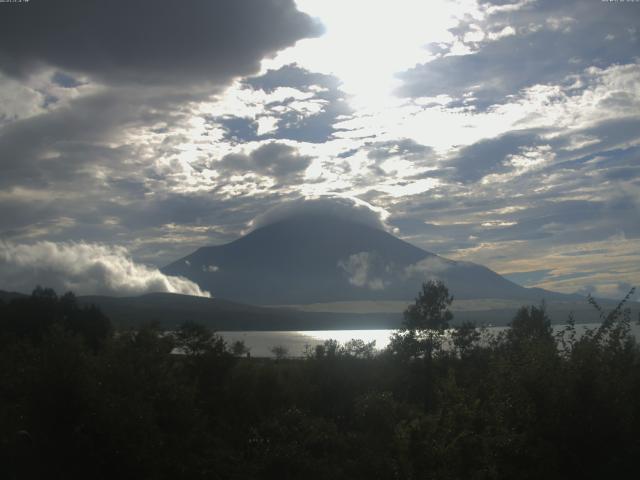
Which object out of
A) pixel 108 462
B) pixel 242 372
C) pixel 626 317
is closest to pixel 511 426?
pixel 626 317

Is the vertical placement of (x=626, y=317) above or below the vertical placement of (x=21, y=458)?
above

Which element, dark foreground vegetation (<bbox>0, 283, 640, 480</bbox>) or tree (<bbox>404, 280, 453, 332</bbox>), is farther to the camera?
tree (<bbox>404, 280, 453, 332</bbox>)

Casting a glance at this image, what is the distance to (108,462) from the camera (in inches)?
1080

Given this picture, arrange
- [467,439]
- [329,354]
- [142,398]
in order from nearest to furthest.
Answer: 1. [467,439]
2. [142,398]
3. [329,354]

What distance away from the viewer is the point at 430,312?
6322 cm

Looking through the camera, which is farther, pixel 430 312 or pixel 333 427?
pixel 430 312

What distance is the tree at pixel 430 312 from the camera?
62.7 metres

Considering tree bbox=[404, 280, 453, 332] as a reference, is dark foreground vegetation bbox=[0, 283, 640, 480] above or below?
below

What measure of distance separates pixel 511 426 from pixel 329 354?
4515 centimetres

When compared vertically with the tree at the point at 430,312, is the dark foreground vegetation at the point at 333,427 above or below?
below

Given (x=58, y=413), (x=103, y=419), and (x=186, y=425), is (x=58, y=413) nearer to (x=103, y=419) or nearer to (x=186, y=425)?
(x=103, y=419)

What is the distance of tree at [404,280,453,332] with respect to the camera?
62.7 m

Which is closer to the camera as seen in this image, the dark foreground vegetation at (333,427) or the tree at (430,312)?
the dark foreground vegetation at (333,427)

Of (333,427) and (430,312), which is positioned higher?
(430,312)
